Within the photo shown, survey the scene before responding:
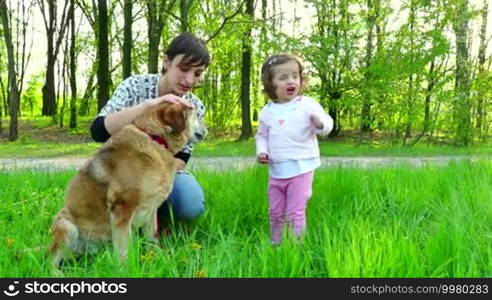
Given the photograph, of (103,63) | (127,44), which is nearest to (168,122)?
(127,44)

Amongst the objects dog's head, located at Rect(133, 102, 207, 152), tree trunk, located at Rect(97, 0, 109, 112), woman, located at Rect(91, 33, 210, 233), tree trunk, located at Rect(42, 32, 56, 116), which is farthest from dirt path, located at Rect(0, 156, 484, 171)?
tree trunk, located at Rect(42, 32, 56, 116)

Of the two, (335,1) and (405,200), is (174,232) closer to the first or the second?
(405,200)

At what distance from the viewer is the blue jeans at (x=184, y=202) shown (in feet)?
13.7

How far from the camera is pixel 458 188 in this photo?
4586 mm

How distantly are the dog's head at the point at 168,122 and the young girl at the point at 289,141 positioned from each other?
2.20 feet

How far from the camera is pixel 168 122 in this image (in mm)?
3500

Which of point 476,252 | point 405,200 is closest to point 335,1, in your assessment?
point 405,200

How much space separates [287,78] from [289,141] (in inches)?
18.4

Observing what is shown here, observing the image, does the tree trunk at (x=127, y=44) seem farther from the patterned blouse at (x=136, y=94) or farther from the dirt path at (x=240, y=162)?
the patterned blouse at (x=136, y=94)

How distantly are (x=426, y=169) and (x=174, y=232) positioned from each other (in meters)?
3.13

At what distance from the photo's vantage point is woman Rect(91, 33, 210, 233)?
146 inches

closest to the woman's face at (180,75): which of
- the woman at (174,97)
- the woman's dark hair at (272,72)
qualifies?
the woman at (174,97)

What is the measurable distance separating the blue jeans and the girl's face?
1089 millimetres

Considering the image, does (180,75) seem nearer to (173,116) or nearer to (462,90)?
(173,116)
